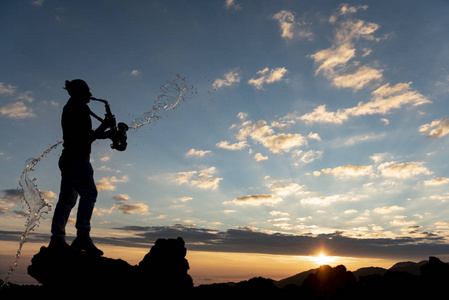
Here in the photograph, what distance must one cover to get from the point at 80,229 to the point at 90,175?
1.63 meters

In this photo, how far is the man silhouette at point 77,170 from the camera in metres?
9.31

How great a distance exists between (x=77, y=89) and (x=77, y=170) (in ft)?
8.44

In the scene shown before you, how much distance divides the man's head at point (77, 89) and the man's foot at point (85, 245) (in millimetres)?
4345

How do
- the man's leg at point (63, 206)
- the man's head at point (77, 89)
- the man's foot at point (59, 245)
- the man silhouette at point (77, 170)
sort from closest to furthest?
1. the man's foot at point (59, 245)
2. the man silhouette at point (77, 170)
3. the man's leg at point (63, 206)
4. the man's head at point (77, 89)

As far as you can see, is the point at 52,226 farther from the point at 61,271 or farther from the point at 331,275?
the point at 331,275

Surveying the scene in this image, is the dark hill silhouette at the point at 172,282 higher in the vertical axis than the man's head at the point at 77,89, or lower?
lower

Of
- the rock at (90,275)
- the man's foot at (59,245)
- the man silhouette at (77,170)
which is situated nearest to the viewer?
the rock at (90,275)

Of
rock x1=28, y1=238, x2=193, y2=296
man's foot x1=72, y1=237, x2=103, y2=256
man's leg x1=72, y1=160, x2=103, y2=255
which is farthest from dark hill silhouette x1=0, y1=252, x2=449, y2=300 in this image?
man's leg x1=72, y1=160, x2=103, y2=255

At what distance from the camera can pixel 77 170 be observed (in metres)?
9.42

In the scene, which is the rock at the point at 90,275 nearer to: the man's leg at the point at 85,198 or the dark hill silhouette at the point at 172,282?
the dark hill silhouette at the point at 172,282

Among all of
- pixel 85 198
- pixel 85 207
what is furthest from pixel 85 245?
pixel 85 198

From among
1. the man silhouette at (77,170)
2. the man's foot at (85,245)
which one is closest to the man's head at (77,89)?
the man silhouette at (77,170)

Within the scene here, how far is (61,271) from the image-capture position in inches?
352

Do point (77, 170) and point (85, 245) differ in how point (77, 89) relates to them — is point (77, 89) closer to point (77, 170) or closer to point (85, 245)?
point (77, 170)
